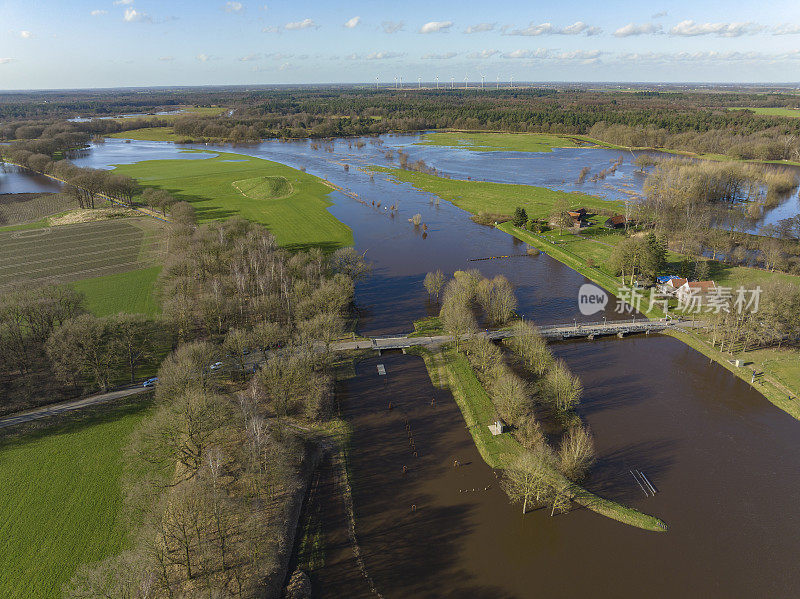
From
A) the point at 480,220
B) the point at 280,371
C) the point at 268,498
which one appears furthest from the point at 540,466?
the point at 480,220

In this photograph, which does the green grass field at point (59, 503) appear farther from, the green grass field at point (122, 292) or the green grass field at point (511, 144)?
the green grass field at point (511, 144)

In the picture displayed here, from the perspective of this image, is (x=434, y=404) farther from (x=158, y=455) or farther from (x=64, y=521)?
(x=64, y=521)

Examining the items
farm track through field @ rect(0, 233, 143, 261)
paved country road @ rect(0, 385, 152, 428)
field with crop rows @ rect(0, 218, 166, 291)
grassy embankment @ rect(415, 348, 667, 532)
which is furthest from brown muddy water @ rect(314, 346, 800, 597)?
farm track through field @ rect(0, 233, 143, 261)

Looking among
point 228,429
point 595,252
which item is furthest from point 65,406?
point 595,252

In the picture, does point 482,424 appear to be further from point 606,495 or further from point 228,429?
point 228,429

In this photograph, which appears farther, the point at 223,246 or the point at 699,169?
the point at 699,169

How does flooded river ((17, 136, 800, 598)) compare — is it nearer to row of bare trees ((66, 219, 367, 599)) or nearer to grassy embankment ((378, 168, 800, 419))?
grassy embankment ((378, 168, 800, 419))

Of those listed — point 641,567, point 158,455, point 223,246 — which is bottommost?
point 641,567
